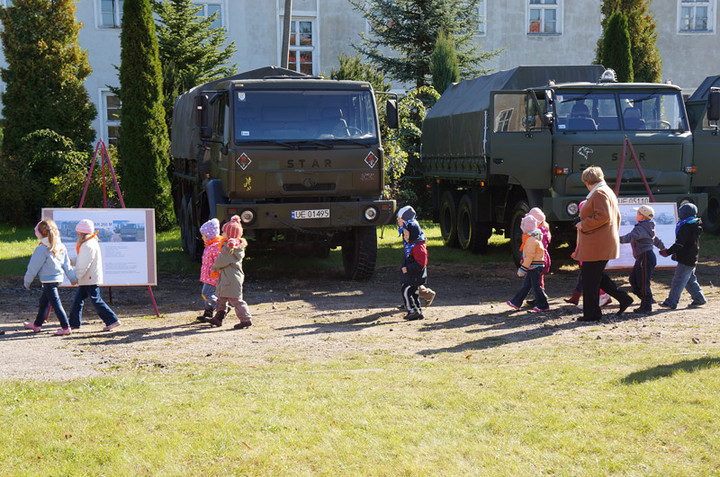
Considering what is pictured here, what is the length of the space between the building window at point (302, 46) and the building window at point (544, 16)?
721 centimetres

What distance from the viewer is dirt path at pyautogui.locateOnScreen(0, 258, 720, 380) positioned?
8148 millimetres

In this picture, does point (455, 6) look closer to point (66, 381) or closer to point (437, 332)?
point (437, 332)

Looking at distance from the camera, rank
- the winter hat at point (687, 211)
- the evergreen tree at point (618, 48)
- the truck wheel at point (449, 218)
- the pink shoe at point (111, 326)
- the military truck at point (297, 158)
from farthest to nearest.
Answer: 1. the evergreen tree at point (618, 48)
2. the truck wheel at point (449, 218)
3. the military truck at point (297, 158)
4. the winter hat at point (687, 211)
5. the pink shoe at point (111, 326)

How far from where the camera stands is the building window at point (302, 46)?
28172 millimetres

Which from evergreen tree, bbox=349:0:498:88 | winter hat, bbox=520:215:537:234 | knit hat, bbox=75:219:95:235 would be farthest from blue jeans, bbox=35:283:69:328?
evergreen tree, bbox=349:0:498:88

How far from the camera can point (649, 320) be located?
9.70 meters

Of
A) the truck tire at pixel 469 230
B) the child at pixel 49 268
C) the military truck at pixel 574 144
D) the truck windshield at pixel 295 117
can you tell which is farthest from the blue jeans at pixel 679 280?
the child at pixel 49 268

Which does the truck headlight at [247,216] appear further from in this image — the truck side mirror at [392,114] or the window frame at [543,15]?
the window frame at [543,15]

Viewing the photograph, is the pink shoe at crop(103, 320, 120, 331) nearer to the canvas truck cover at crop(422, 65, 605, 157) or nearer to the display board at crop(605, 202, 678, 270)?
the display board at crop(605, 202, 678, 270)

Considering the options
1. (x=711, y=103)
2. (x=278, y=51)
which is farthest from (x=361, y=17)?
(x=711, y=103)

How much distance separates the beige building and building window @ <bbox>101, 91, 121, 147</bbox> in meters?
0.03

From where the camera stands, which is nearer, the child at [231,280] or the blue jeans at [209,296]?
the child at [231,280]

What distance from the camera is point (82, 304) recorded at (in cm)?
952

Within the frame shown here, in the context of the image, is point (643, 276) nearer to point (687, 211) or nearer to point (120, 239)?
point (687, 211)
